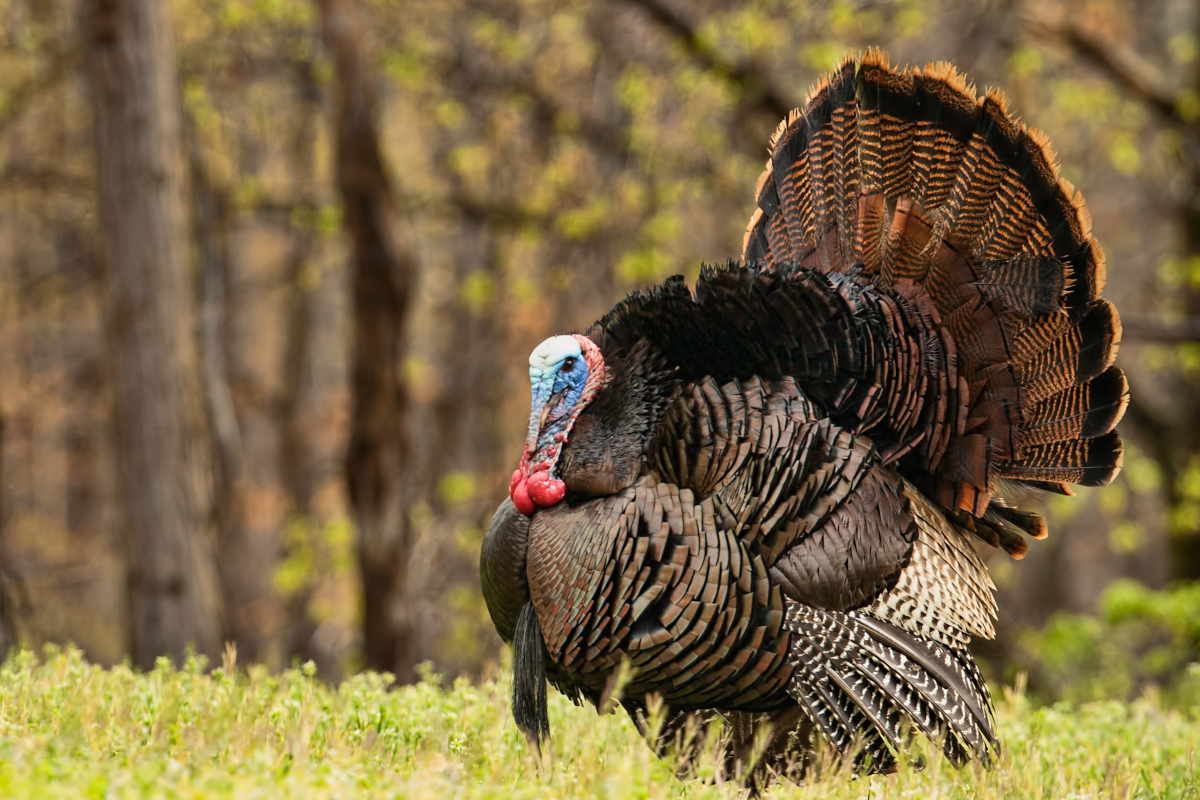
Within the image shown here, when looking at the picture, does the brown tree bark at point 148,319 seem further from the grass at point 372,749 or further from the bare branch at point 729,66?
the bare branch at point 729,66

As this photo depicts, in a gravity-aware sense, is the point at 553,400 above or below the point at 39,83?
below

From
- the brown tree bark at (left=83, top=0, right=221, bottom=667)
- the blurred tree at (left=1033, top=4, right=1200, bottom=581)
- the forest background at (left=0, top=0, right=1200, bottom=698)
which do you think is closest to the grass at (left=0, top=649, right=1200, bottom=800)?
the brown tree bark at (left=83, top=0, right=221, bottom=667)

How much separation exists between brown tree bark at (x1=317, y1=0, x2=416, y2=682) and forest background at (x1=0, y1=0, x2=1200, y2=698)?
0.02 m

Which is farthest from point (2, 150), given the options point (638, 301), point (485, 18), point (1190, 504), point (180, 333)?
point (1190, 504)

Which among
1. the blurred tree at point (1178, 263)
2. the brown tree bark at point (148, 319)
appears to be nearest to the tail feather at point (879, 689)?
the brown tree bark at point (148, 319)

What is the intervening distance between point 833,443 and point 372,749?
1.79 m

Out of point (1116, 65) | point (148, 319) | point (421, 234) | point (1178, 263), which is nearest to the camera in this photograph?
point (148, 319)

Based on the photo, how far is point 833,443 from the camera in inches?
174

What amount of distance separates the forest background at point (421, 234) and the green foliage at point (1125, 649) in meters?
0.04

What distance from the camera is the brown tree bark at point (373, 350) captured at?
9.45 meters

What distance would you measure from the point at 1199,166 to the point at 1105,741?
21.7 ft

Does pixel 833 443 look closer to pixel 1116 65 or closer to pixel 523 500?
pixel 523 500

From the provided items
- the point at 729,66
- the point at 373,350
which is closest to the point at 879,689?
the point at 373,350

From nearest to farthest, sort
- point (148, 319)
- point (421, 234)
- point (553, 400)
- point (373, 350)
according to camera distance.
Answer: point (553, 400) → point (148, 319) → point (373, 350) → point (421, 234)
